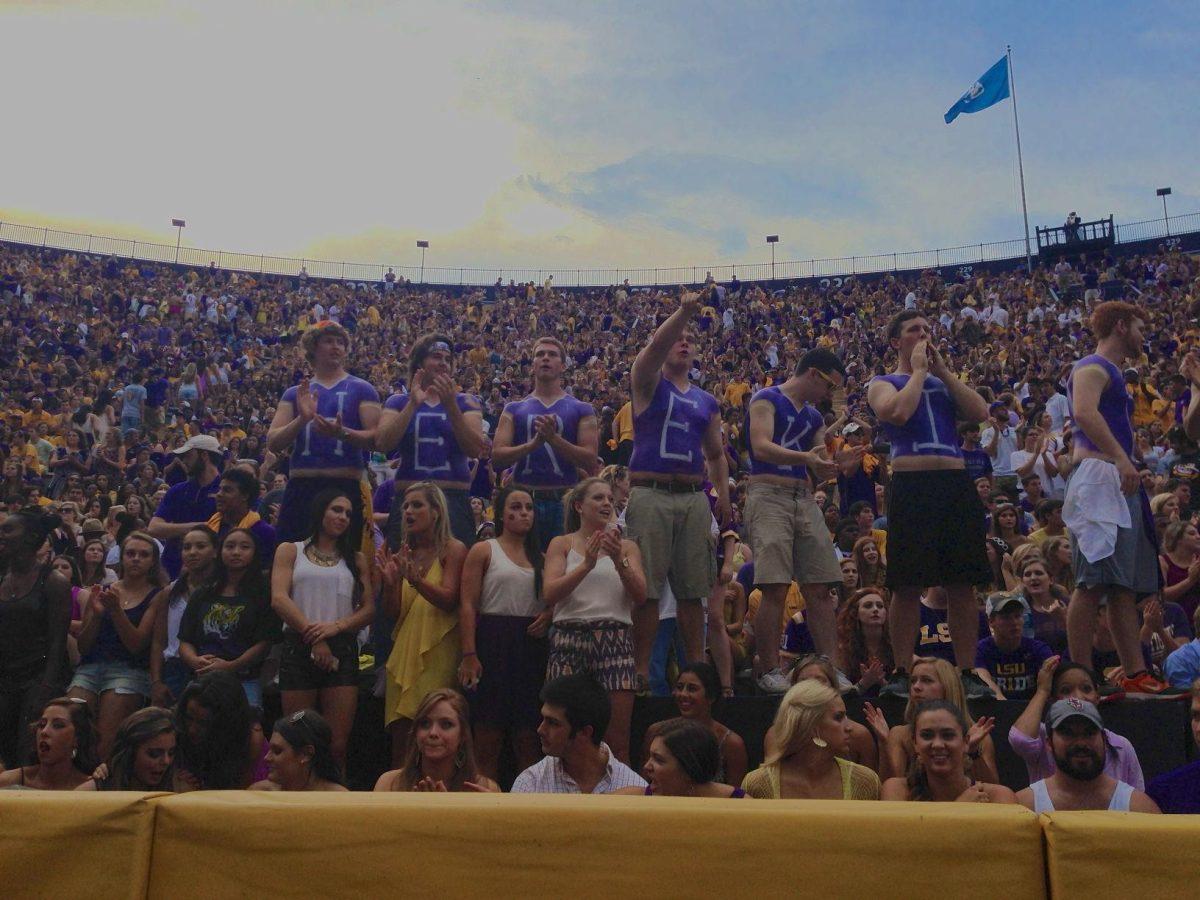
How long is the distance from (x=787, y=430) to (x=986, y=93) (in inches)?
1045

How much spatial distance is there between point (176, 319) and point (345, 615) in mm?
26238

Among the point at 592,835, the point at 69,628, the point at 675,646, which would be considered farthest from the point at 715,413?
the point at 592,835

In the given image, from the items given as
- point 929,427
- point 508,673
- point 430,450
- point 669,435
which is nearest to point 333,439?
point 430,450

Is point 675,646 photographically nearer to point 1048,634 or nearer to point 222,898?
point 1048,634

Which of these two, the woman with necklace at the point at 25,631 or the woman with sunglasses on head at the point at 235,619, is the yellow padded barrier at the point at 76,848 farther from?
the woman with necklace at the point at 25,631

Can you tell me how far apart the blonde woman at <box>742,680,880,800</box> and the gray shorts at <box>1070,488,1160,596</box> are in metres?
1.80

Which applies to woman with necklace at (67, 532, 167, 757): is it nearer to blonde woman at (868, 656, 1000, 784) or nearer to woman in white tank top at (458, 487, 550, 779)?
woman in white tank top at (458, 487, 550, 779)

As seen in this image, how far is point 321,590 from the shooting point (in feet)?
17.9

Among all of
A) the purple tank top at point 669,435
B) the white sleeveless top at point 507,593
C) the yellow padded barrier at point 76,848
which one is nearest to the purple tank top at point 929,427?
the purple tank top at point 669,435

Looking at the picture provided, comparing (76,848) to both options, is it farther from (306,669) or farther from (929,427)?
(929,427)

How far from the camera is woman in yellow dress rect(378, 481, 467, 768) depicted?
527 cm

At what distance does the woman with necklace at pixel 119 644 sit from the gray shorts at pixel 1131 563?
16.0ft

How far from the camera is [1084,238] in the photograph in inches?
1222

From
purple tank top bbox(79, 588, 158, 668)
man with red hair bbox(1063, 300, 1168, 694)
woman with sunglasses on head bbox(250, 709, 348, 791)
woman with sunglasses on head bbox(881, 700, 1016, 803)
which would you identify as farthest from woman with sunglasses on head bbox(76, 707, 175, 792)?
man with red hair bbox(1063, 300, 1168, 694)
